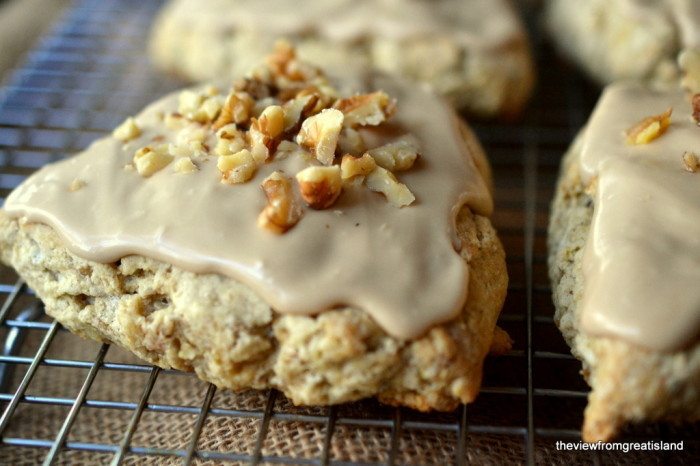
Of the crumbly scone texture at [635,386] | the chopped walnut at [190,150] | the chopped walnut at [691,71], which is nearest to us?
the crumbly scone texture at [635,386]

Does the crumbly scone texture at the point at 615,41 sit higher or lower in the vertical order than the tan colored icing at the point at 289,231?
lower

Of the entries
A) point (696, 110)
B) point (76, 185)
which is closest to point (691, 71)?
point (696, 110)

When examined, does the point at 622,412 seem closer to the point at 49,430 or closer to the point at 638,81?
the point at 49,430

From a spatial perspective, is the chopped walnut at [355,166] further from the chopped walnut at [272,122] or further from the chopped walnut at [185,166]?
the chopped walnut at [185,166]

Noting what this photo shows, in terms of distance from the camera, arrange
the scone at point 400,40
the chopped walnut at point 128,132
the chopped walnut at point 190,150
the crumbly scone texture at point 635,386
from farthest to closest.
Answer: the scone at point 400,40
the chopped walnut at point 128,132
the chopped walnut at point 190,150
the crumbly scone texture at point 635,386

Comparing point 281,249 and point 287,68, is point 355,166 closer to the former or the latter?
point 281,249

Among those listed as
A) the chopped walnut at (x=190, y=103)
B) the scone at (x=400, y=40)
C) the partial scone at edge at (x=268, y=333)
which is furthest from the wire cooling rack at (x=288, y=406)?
the chopped walnut at (x=190, y=103)
